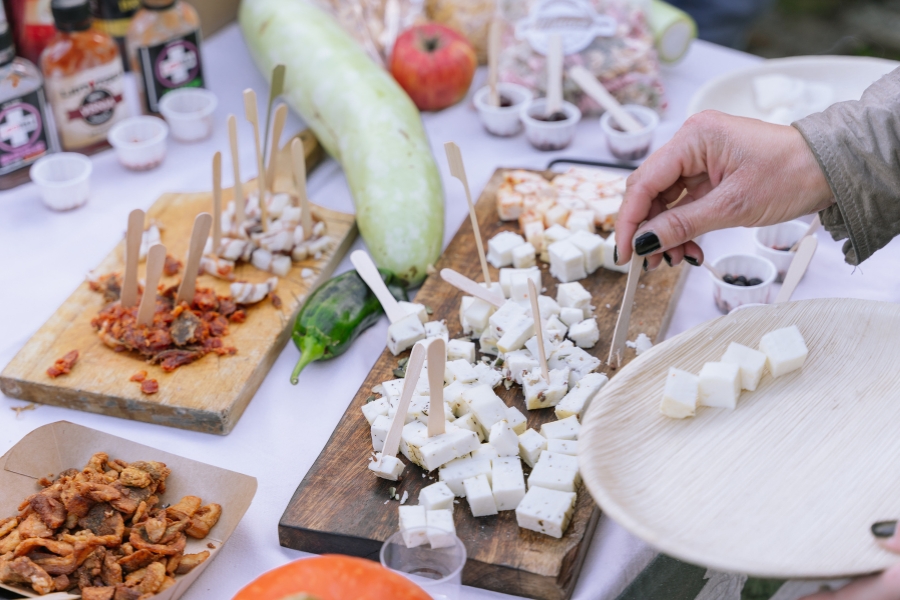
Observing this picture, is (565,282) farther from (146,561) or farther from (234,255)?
(146,561)

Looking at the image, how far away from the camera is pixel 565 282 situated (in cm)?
157

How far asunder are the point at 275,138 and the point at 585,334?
2.55 feet

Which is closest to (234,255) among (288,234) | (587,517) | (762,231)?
(288,234)

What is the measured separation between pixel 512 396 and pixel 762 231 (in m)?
0.66

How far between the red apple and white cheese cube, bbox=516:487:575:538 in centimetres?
139

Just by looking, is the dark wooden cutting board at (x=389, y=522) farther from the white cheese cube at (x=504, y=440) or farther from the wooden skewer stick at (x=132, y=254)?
the wooden skewer stick at (x=132, y=254)

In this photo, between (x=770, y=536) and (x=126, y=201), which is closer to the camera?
(x=770, y=536)

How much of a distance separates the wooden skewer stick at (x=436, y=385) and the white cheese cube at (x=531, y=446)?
118 mm

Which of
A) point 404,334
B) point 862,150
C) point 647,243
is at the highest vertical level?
point 862,150

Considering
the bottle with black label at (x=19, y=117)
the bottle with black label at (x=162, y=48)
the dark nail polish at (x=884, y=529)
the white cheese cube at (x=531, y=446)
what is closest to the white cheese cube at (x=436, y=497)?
the white cheese cube at (x=531, y=446)

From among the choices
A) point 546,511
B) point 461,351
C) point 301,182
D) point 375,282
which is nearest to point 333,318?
point 375,282

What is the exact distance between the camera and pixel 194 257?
1.45 m

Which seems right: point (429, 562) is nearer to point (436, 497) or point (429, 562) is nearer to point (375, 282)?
point (436, 497)

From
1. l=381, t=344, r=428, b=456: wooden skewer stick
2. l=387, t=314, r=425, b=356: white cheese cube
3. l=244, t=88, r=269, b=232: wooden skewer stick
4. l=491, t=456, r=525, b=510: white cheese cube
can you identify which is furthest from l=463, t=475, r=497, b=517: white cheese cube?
l=244, t=88, r=269, b=232: wooden skewer stick
